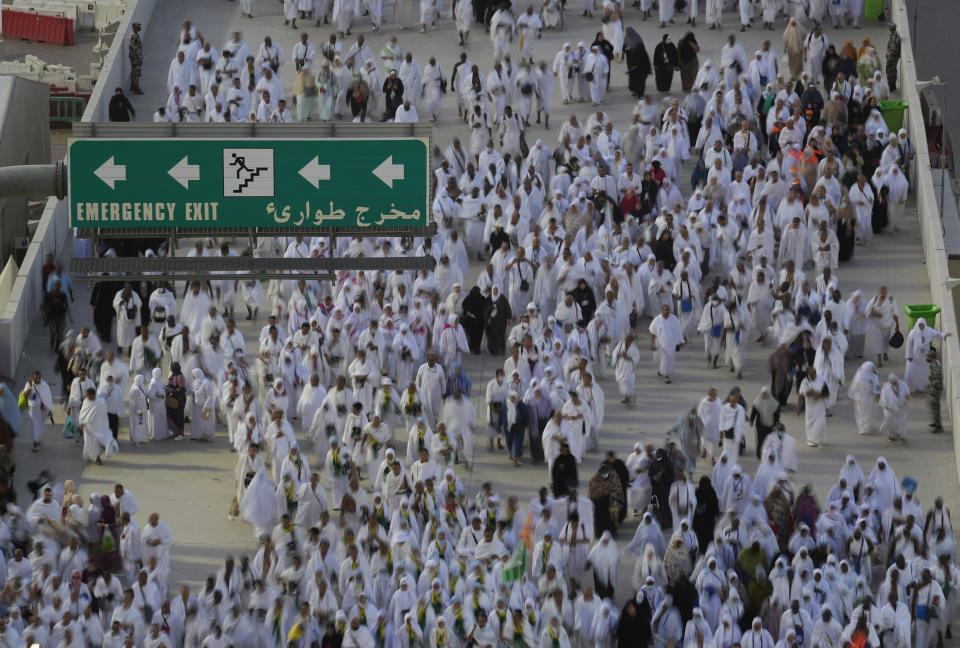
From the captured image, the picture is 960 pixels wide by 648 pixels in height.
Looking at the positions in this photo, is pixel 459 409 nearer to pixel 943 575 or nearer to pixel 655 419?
pixel 655 419

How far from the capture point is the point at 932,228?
31.2m

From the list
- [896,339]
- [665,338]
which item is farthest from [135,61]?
[896,339]

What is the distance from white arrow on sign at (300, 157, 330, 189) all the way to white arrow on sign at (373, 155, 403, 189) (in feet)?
1.03

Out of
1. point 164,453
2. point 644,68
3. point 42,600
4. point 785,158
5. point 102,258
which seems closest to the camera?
point 102,258

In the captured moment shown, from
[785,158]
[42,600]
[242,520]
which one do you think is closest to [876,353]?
[785,158]

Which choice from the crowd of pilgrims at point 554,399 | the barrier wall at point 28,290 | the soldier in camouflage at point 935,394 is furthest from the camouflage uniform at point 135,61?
the soldier in camouflage at point 935,394

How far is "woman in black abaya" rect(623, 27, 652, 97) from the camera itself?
36250 millimetres

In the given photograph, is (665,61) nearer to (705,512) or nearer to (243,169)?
(705,512)

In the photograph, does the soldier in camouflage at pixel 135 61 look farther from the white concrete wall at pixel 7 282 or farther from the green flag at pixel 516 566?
the green flag at pixel 516 566

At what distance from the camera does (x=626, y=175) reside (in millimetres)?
31906

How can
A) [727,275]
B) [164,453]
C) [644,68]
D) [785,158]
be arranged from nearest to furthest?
[164,453] → [727,275] → [785,158] → [644,68]

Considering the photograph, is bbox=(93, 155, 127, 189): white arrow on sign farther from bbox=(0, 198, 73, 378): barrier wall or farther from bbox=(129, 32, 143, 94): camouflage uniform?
bbox=(129, 32, 143, 94): camouflage uniform

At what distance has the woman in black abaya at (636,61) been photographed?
1427 inches

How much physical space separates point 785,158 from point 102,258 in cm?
2061
